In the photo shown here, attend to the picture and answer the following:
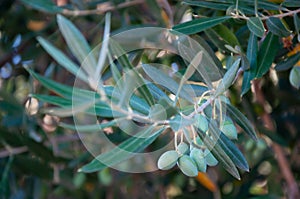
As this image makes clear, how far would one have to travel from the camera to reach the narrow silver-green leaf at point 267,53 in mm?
888

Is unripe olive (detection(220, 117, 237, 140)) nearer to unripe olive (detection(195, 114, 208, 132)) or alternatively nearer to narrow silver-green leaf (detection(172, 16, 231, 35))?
unripe olive (detection(195, 114, 208, 132))

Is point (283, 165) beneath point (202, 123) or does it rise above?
beneath

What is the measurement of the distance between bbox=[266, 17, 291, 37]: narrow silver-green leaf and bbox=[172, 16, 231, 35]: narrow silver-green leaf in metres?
0.06

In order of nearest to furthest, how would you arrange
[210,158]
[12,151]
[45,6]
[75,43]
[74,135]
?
[75,43] < [210,158] < [45,6] < [12,151] < [74,135]

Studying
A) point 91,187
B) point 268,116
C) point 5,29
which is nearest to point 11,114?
point 5,29

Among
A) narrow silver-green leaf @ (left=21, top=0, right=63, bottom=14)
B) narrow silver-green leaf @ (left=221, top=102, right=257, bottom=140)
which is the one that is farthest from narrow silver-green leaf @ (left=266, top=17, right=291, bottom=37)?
narrow silver-green leaf @ (left=21, top=0, right=63, bottom=14)

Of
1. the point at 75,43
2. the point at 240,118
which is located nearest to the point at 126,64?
the point at 75,43

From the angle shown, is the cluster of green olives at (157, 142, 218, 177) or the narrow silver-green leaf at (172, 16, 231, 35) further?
the narrow silver-green leaf at (172, 16, 231, 35)

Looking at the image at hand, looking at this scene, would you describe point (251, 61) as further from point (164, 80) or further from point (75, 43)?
point (75, 43)

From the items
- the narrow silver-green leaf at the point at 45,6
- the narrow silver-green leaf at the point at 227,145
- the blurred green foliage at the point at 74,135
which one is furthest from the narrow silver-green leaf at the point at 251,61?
the narrow silver-green leaf at the point at 45,6

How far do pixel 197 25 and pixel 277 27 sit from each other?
115 mm

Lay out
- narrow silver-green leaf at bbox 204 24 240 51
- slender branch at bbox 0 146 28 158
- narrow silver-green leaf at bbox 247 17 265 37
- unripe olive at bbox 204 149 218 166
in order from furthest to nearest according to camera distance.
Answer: slender branch at bbox 0 146 28 158 < narrow silver-green leaf at bbox 204 24 240 51 < narrow silver-green leaf at bbox 247 17 265 37 < unripe olive at bbox 204 149 218 166

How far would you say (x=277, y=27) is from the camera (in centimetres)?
86

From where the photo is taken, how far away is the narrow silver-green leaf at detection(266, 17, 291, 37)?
0.86m
